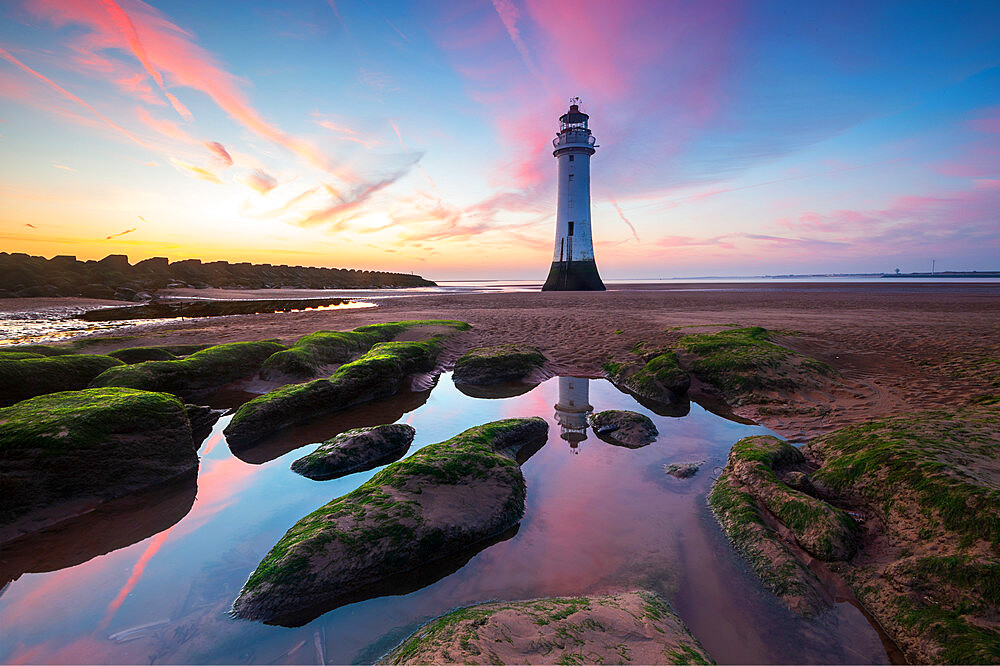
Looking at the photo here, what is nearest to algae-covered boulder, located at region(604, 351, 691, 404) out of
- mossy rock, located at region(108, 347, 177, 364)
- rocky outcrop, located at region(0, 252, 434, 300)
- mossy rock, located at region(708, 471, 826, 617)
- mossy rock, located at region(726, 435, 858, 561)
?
mossy rock, located at region(726, 435, 858, 561)

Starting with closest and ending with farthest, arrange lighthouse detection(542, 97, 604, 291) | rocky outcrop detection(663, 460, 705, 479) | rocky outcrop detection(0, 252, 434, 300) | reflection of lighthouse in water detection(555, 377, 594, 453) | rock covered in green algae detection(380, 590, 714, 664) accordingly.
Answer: rock covered in green algae detection(380, 590, 714, 664) → rocky outcrop detection(663, 460, 705, 479) → reflection of lighthouse in water detection(555, 377, 594, 453) → rocky outcrop detection(0, 252, 434, 300) → lighthouse detection(542, 97, 604, 291)

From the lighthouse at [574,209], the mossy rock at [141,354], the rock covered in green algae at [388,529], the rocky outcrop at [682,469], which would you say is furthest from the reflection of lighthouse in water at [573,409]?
the lighthouse at [574,209]

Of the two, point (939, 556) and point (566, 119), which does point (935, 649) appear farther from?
point (566, 119)

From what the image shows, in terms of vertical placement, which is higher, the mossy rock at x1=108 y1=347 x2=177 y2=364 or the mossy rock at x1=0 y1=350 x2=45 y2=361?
the mossy rock at x1=0 y1=350 x2=45 y2=361

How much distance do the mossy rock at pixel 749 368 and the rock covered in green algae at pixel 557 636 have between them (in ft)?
22.5

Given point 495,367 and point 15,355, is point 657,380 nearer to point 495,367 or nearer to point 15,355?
point 495,367

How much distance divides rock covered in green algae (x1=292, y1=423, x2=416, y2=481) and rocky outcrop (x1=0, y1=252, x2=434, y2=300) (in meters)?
41.1

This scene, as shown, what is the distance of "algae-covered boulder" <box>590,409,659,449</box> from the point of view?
21.7 feet

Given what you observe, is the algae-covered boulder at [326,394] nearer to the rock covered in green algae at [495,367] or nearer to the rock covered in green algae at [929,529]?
the rock covered in green algae at [495,367]

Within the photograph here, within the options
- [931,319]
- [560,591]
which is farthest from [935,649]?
[931,319]

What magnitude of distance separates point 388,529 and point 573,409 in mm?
5297

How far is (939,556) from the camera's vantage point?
3.23 m

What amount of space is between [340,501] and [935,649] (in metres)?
5.08

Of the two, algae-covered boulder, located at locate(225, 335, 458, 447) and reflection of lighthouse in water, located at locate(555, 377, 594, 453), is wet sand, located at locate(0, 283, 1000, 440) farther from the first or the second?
algae-covered boulder, located at locate(225, 335, 458, 447)
